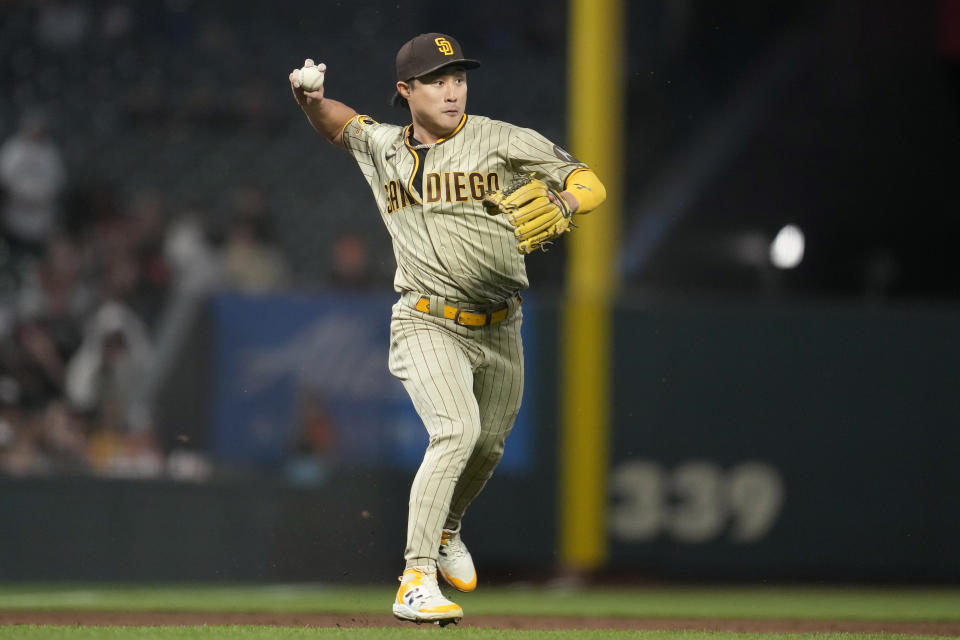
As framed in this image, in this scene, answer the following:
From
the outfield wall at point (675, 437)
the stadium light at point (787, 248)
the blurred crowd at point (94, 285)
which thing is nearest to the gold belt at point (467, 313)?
the outfield wall at point (675, 437)

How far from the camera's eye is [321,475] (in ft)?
26.0

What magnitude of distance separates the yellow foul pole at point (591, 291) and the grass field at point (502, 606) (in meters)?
0.47

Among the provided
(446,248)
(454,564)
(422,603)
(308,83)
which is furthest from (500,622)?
(308,83)

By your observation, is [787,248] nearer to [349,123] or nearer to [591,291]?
[591,291]

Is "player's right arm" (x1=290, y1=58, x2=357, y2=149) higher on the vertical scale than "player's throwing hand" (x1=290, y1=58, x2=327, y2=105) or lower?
lower

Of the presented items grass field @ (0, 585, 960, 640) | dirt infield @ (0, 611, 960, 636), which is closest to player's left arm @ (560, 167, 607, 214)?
grass field @ (0, 585, 960, 640)

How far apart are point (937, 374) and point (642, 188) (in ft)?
9.12

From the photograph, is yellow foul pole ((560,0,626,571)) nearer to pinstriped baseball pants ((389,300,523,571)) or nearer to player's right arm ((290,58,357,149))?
pinstriped baseball pants ((389,300,523,571))

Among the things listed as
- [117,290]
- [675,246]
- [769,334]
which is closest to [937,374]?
[769,334]

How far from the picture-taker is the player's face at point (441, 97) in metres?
4.89

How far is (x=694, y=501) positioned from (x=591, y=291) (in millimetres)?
1289

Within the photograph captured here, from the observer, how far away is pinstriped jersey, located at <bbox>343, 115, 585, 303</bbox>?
490 cm

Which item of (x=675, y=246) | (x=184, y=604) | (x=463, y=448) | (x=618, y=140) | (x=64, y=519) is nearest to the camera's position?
(x=463, y=448)

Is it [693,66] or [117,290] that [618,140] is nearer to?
[693,66]
